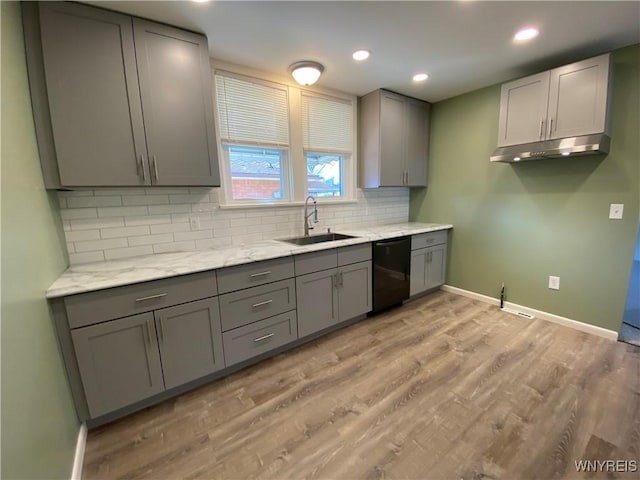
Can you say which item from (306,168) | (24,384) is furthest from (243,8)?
(24,384)

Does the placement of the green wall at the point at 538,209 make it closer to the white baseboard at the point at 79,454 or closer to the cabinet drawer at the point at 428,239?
the cabinet drawer at the point at 428,239

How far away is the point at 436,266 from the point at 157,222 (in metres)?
3.15

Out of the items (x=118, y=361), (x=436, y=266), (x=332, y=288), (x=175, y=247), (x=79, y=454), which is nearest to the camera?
(x=79, y=454)

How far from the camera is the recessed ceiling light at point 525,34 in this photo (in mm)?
1989

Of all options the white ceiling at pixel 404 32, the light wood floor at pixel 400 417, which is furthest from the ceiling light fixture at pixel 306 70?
the light wood floor at pixel 400 417

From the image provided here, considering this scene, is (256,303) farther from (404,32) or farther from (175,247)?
(404,32)

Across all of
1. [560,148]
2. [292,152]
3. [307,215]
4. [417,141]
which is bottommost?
[307,215]

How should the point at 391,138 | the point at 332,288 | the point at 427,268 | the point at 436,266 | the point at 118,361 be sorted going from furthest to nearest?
the point at 436,266 → the point at 427,268 → the point at 391,138 → the point at 332,288 → the point at 118,361

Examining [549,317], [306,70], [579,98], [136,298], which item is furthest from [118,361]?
[579,98]

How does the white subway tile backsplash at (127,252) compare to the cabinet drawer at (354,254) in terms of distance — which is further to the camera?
the cabinet drawer at (354,254)

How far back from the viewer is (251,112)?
8.55 feet

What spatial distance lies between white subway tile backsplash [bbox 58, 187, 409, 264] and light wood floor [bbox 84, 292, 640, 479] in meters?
1.16

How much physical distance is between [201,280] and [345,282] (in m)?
1.33

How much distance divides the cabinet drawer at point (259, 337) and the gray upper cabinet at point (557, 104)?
2.73 metres
